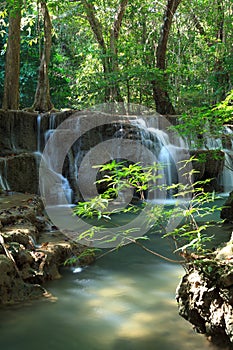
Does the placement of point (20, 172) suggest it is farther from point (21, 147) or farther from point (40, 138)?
point (40, 138)

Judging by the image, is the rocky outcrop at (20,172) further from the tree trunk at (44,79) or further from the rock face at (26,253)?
the tree trunk at (44,79)

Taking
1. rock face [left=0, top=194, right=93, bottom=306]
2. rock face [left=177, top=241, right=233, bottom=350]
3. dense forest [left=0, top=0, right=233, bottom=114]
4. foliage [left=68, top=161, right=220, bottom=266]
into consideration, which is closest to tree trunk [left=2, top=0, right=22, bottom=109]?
dense forest [left=0, top=0, right=233, bottom=114]

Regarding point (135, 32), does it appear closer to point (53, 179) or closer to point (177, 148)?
point (177, 148)

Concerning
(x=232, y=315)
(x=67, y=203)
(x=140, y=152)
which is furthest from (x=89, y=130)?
(x=232, y=315)

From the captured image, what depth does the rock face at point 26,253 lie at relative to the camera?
373cm

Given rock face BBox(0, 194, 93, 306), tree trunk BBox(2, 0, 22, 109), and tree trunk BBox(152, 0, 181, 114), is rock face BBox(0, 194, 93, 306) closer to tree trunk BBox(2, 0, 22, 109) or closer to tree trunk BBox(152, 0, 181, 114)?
tree trunk BBox(2, 0, 22, 109)

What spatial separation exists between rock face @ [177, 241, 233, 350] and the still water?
0.42 feet

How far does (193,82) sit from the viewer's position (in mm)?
18500

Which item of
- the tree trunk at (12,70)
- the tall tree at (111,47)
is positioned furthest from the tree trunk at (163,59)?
the tree trunk at (12,70)

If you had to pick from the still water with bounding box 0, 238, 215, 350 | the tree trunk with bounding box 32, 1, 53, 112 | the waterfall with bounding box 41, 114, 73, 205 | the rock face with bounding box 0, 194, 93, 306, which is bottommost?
the still water with bounding box 0, 238, 215, 350

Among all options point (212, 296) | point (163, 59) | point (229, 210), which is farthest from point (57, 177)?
point (212, 296)

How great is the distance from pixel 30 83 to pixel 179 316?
1729 centimetres

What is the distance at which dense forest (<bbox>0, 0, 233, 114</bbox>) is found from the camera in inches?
545

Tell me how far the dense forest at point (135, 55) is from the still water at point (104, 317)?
30.8 ft
